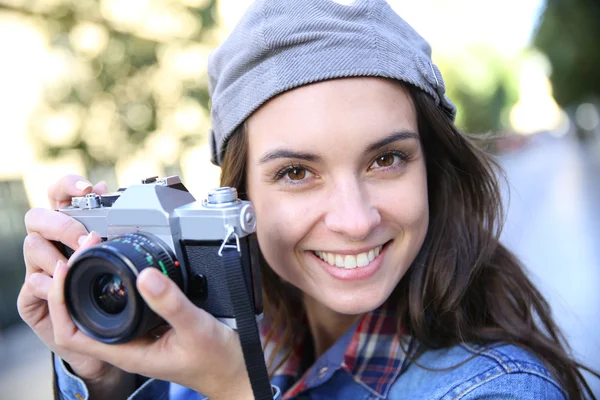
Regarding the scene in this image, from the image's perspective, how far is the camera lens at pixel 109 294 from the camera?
1.05m

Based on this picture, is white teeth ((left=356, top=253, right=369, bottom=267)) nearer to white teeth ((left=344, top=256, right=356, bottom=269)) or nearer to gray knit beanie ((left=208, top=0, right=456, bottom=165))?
white teeth ((left=344, top=256, right=356, bottom=269))

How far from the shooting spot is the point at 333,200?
1.29 metres

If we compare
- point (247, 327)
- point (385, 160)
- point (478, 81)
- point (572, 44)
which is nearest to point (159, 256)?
point (247, 327)

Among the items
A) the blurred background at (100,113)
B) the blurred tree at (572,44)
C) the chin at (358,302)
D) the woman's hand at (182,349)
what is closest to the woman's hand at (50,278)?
the woman's hand at (182,349)

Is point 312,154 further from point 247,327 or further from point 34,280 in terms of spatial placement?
point 34,280

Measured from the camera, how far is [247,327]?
1.06 metres

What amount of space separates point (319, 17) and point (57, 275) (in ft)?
2.70

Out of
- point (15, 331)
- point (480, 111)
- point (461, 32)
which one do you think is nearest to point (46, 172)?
point (15, 331)

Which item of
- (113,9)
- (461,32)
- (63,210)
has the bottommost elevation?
(63,210)

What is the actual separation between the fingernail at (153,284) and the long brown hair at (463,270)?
58 centimetres

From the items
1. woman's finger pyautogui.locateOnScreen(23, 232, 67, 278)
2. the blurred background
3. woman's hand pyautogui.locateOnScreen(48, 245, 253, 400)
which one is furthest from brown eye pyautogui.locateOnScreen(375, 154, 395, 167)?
the blurred background

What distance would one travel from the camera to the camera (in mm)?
988

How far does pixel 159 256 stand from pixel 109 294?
12cm

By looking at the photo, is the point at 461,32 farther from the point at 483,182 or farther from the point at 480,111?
the point at 483,182
